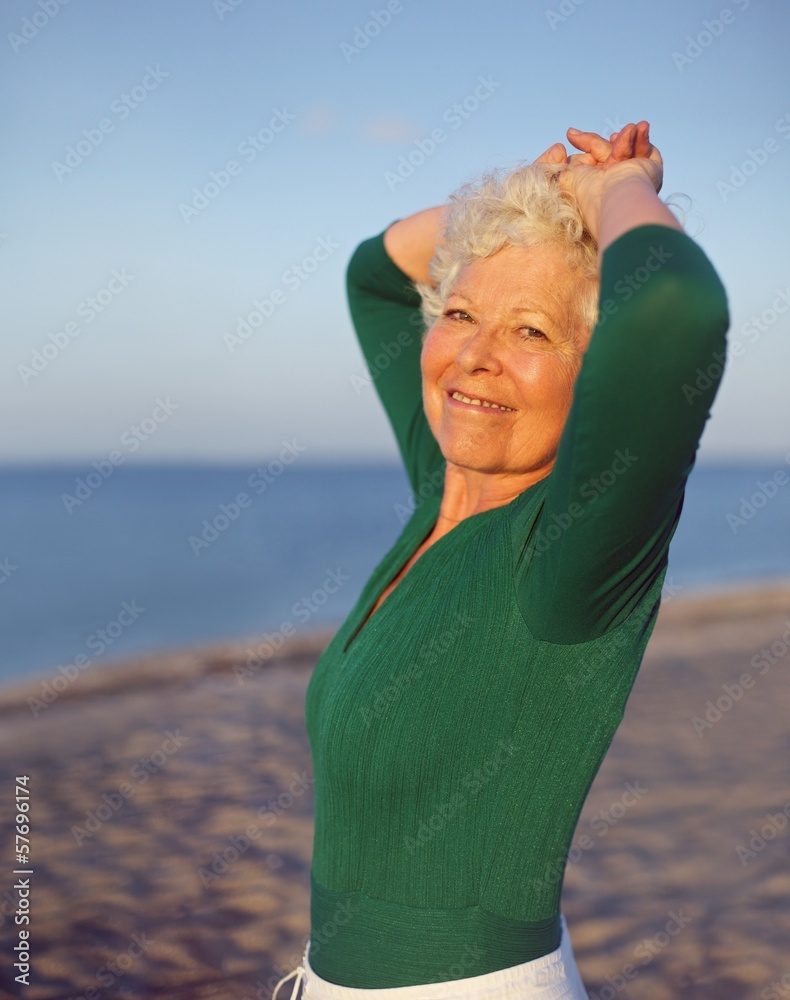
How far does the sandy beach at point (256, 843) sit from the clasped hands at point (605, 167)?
3.20m

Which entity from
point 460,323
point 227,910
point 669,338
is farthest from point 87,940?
point 669,338

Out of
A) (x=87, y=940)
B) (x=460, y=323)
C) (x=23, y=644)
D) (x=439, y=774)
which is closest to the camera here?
(x=439, y=774)

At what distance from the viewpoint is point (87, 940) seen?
384 centimetres

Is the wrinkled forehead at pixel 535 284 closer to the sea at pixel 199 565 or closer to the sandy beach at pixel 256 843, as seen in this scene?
the sandy beach at pixel 256 843

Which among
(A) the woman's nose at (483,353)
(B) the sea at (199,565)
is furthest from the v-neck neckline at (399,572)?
(B) the sea at (199,565)

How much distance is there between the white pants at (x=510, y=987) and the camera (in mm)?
1494

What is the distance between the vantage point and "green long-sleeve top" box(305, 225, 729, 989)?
3.94 ft

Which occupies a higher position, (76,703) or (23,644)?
(23,644)

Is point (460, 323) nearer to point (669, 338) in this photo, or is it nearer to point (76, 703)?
point (669, 338)

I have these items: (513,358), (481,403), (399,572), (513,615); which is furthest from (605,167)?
(399,572)

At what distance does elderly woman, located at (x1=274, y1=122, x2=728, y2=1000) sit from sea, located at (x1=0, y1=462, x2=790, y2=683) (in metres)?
8.15

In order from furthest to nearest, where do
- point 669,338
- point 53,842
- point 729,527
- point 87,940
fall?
point 729,527 → point 53,842 → point 87,940 → point 669,338

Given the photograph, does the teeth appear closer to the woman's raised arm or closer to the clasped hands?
the clasped hands

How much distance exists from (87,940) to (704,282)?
3847mm
